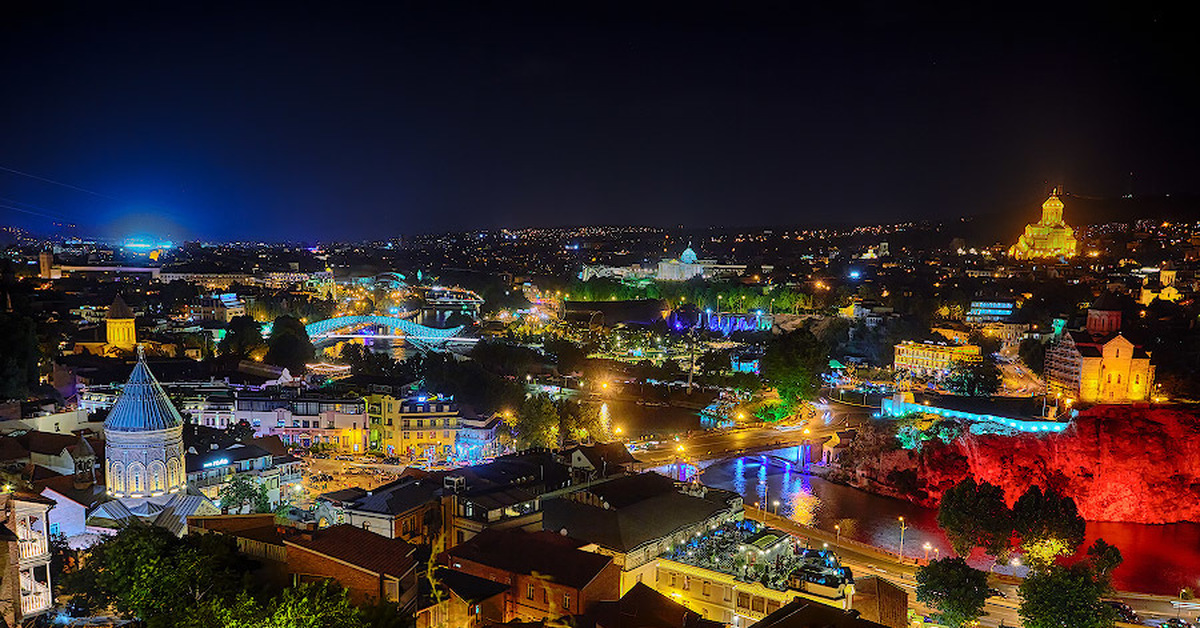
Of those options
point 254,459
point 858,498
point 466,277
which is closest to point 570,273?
point 466,277

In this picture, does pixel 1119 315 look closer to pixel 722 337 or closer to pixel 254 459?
pixel 722 337

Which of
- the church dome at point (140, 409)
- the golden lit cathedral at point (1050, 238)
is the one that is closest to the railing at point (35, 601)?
the church dome at point (140, 409)

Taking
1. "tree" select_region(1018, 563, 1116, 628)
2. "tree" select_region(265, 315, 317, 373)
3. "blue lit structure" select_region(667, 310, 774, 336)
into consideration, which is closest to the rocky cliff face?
"tree" select_region(1018, 563, 1116, 628)

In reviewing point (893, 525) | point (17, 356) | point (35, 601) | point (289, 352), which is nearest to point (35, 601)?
point (35, 601)

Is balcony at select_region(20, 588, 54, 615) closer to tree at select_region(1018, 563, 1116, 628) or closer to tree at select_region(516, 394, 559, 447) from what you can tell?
tree at select_region(516, 394, 559, 447)

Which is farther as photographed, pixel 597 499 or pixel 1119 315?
pixel 1119 315

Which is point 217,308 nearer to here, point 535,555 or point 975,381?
point 975,381
